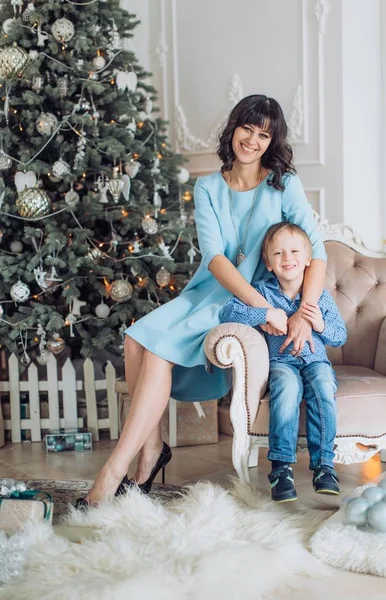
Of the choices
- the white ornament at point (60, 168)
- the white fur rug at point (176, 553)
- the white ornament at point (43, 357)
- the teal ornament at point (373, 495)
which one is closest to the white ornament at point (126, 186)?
the white ornament at point (60, 168)

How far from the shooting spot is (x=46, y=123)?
3.57 metres

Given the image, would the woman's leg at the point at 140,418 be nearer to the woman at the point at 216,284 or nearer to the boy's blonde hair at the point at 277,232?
the woman at the point at 216,284

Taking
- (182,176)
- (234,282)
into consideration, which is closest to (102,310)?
(182,176)

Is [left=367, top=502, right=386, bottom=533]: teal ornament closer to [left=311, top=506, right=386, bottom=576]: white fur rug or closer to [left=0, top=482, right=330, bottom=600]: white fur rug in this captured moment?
[left=311, top=506, right=386, bottom=576]: white fur rug

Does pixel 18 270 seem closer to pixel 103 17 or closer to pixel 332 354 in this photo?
pixel 103 17

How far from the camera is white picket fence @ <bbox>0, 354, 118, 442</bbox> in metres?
3.76

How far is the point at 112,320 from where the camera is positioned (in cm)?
365

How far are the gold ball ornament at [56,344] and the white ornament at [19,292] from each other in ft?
0.80

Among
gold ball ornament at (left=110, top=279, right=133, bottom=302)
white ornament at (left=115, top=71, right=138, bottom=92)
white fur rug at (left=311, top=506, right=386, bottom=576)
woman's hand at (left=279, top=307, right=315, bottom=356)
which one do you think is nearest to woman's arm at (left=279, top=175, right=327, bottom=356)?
woman's hand at (left=279, top=307, right=315, bottom=356)

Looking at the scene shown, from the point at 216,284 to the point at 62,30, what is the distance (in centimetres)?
162

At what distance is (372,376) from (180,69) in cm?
288

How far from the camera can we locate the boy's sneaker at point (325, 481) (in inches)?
92.0

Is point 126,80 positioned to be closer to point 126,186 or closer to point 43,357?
point 126,186

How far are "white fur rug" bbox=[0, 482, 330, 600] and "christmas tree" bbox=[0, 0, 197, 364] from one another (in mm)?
1464
